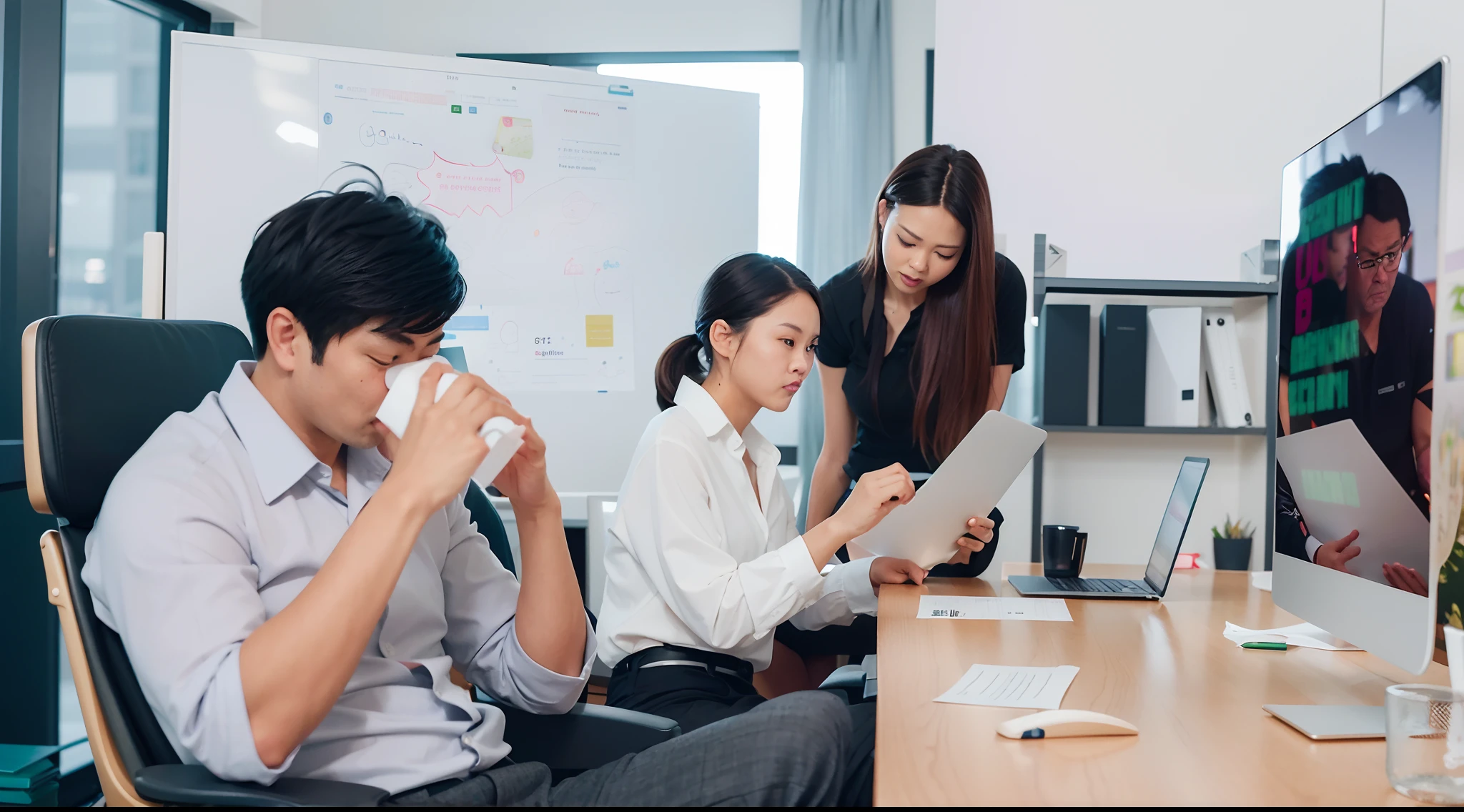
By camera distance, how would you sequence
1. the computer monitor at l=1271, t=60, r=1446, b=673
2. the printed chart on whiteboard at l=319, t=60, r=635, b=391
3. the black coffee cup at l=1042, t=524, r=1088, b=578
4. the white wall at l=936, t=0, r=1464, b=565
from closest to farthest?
1. the computer monitor at l=1271, t=60, r=1446, b=673
2. the black coffee cup at l=1042, t=524, r=1088, b=578
3. the printed chart on whiteboard at l=319, t=60, r=635, b=391
4. the white wall at l=936, t=0, r=1464, b=565

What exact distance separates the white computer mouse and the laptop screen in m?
0.70

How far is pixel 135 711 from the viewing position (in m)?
0.97

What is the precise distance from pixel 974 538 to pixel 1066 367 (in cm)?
131

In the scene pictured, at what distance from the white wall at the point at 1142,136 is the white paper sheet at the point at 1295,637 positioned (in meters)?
1.70

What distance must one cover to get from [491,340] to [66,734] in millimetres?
1582

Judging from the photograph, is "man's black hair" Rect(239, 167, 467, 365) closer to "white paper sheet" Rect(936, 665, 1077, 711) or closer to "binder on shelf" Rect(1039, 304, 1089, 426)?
"white paper sheet" Rect(936, 665, 1077, 711)

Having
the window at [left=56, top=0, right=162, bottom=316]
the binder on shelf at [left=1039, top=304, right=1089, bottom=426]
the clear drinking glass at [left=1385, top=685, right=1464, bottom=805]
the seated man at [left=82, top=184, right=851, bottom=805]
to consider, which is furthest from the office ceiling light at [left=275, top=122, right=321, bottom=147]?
the clear drinking glass at [left=1385, top=685, right=1464, bottom=805]

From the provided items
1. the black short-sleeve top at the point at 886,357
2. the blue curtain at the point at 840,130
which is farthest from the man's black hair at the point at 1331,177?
the blue curtain at the point at 840,130

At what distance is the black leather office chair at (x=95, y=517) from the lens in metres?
0.87

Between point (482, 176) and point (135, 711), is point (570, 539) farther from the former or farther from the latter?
point (135, 711)

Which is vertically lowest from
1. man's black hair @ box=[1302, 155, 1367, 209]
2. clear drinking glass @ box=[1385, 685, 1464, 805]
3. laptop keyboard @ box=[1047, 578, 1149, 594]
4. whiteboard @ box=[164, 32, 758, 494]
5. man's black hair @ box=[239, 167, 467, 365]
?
laptop keyboard @ box=[1047, 578, 1149, 594]

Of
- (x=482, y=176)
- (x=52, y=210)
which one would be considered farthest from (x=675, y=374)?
(x=52, y=210)

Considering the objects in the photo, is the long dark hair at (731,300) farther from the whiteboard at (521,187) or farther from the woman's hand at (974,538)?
the whiteboard at (521,187)

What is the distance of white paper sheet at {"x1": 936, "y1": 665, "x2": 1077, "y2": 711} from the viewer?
0.92 m
